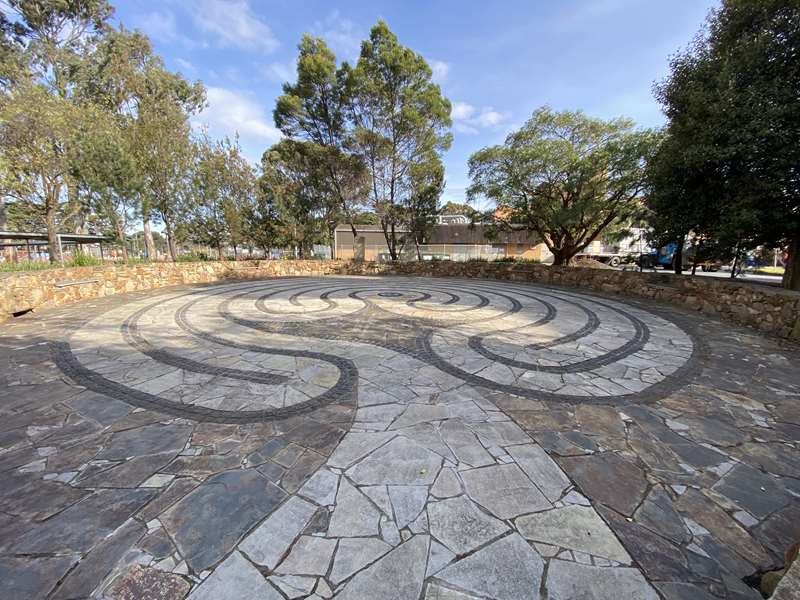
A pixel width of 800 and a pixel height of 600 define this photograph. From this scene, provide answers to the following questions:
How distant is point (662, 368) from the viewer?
3.52 m

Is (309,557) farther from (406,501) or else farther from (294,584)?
(406,501)

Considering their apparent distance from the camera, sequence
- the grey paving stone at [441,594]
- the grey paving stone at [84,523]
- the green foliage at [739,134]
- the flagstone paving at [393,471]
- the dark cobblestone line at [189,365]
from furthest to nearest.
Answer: the green foliage at [739,134]
the dark cobblestone line at [189,365]
the grey paving stone at [84,523]
the flagstone paving at [393,471]
the grey paving stone at [441,594]

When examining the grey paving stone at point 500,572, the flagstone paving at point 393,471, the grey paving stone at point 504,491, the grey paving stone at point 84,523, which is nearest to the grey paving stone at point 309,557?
the flagstone paving at point 393,471

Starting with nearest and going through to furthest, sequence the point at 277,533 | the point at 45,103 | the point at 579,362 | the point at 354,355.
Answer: the point at 277,533, the point at 579,362, the point at 354,355, the point at 45,103

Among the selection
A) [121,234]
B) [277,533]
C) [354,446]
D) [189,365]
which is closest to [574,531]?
[354,446]

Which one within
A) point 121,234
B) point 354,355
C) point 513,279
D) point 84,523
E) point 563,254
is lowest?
point 84,523

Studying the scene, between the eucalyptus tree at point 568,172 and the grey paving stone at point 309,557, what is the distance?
1164 centimetres

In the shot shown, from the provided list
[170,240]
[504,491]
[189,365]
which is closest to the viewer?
[504,491]

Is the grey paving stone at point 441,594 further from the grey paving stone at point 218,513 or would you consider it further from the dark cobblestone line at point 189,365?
the dark cobblestone line at point 189,365

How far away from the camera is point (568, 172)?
10445mm

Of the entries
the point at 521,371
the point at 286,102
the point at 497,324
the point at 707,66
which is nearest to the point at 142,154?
the point at 286,102

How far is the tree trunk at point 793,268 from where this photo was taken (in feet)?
18.4

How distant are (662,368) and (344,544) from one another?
3925 millimetres

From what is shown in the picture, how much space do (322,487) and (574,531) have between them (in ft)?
4.46
